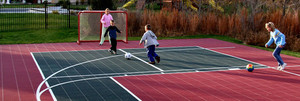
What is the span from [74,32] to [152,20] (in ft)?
16.3

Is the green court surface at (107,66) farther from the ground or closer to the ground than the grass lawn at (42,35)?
closer to the ground

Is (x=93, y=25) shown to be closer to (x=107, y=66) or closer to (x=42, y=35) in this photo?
(x=42, y=35)

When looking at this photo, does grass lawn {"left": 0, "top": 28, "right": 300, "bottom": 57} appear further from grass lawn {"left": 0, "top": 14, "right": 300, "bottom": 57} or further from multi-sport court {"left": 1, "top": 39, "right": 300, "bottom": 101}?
multi-sport court {"left": 1, "top": 39, "right": 300, "bottom": 101}

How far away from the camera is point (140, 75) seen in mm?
12273

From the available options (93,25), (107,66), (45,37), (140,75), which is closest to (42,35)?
(45,37)

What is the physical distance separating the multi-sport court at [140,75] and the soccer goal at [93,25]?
2003 mm

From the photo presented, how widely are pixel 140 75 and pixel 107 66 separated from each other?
189cm

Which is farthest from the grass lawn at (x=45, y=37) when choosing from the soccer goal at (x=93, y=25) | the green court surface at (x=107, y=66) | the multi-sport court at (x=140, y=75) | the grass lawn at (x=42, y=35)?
the green court surface at (x=107, y=66)

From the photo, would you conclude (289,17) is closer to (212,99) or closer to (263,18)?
(263,18)

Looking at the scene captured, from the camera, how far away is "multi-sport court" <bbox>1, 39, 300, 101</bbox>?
32.6ft

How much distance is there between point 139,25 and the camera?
24.6 meters

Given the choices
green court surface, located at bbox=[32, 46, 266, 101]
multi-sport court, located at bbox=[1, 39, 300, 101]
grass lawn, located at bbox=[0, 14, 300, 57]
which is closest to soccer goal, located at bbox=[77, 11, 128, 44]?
grass lawn, located at bbox=[0, 14, 300, 57]

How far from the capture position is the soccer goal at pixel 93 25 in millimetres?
20219

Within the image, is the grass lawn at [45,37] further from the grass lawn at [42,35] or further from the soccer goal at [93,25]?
the soccer goal at [93,25]
